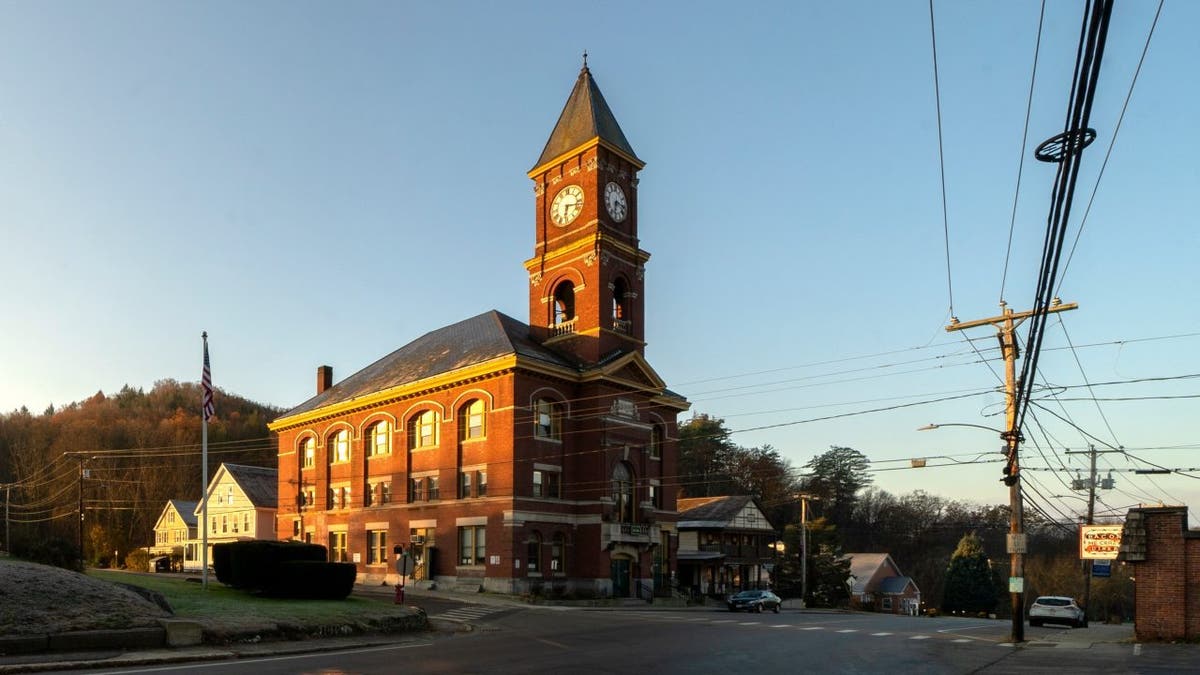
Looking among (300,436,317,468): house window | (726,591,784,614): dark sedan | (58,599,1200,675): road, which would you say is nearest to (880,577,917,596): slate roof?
(726,591,784,614): dark sedan

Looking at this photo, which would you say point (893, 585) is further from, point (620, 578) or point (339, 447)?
point (339, 447)

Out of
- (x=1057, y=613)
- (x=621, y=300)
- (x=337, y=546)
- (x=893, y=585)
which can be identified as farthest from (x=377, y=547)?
(x=893, y=585)

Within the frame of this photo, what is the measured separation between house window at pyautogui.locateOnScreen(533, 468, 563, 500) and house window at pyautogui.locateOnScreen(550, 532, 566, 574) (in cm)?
214

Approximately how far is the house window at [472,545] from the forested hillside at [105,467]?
5198 centimetres

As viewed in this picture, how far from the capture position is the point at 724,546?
71.2 metres

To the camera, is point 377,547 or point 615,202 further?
point 377,547

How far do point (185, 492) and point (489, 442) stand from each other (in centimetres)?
6458

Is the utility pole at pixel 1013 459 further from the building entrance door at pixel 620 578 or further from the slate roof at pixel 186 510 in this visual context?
the slate roof at pixel 186 510

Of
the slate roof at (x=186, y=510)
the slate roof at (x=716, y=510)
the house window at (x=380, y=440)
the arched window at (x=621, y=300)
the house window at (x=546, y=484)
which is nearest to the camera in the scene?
the house window at (x=546, y=484)

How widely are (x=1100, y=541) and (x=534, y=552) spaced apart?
87.8ft

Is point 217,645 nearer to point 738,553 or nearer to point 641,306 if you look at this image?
point 641,306

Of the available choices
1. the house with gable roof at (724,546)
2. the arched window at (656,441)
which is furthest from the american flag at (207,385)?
the house with gable roof at (724,546)

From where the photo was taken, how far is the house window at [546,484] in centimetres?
4747

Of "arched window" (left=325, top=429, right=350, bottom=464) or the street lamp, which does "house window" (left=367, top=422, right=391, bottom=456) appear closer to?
"arched window" (left=325, top=429, right=350, bottom=464)
